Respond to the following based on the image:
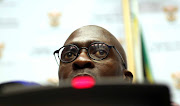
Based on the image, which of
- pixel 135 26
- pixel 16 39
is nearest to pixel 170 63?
pixel 135 26

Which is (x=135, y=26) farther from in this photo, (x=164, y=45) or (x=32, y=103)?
(x=32, y=103)

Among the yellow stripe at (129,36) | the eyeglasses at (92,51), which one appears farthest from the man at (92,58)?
the yellow stripe at (129,36)

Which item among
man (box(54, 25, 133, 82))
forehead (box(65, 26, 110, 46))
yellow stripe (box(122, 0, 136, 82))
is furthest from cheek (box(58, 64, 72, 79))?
yellow stripe (box(122, 0, 136, 82))

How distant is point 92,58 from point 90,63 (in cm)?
4

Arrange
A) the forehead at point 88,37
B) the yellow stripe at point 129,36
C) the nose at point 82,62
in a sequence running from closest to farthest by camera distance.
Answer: the nose at point 82,62 < the forehead at point 88,37 < the yellow stripe at point 129,36

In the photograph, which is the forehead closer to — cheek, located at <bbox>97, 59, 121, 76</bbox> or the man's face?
the man's face

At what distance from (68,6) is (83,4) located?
6.6 inches

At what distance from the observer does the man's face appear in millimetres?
1302

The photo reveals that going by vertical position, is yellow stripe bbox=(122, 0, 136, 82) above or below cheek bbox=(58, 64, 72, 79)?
above

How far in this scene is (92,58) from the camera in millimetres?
1343

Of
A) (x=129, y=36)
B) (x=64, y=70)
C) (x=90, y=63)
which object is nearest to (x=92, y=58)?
Answer: (x=90, y=63)

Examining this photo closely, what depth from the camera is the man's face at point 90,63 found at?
1302 mm

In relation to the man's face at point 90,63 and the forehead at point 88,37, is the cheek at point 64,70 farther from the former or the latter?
the forehead at point 88,37

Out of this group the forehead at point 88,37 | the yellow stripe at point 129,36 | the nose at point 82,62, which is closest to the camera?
the nose at point 82,62
